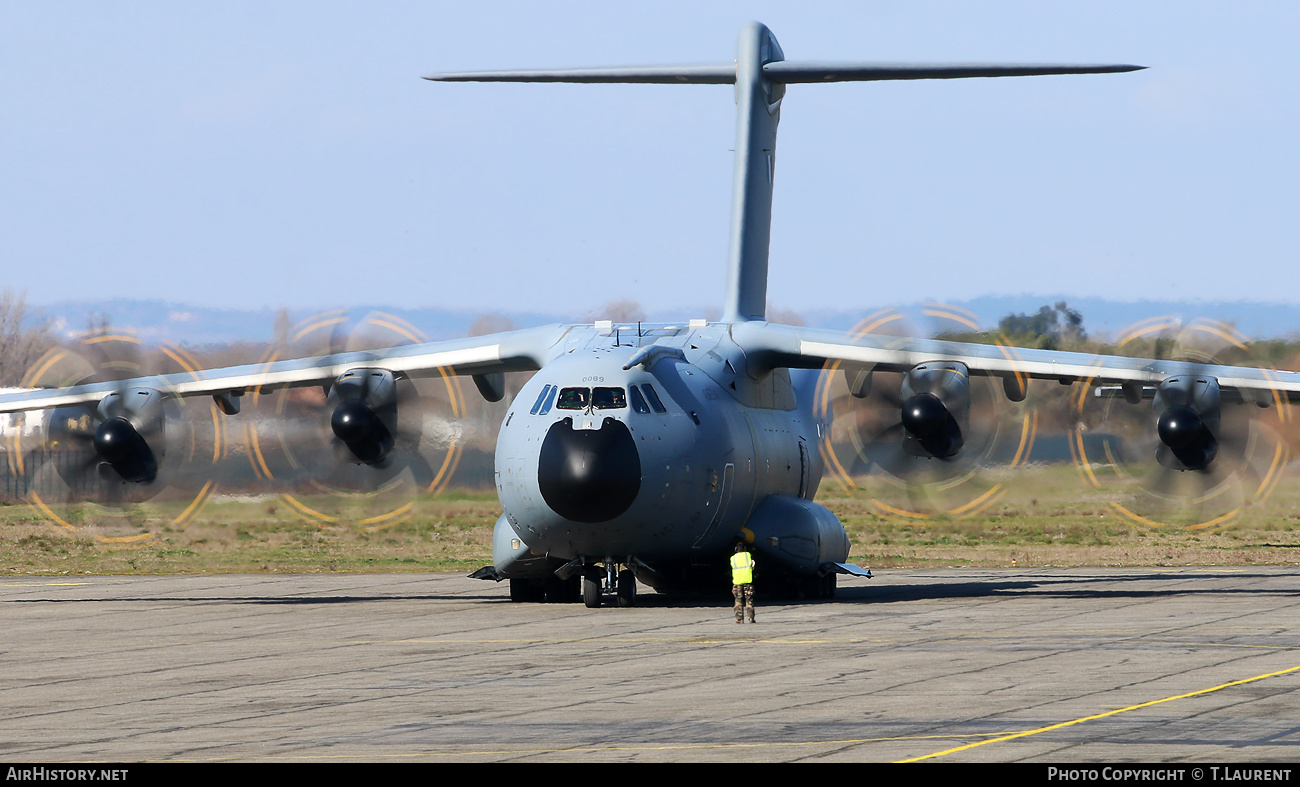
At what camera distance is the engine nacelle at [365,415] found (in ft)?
83.6

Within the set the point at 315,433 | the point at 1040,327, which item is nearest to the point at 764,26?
the point at 315,433

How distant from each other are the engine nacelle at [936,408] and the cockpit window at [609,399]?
4102 mm

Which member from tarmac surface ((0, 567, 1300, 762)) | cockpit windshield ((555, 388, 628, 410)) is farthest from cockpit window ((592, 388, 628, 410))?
tarmac surface ((0, 567, 1300, 762))

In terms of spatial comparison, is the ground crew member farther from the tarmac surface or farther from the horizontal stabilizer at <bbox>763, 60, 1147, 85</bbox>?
the horizontal stabilizer at <bbox>763, 60, 1147, 85</bbox>

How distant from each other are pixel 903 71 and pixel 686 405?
7186 mm

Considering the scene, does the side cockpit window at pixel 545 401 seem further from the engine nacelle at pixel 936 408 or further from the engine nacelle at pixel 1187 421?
the engine nacelle at pixel 1187 421

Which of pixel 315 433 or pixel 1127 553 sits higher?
pixel 315 433

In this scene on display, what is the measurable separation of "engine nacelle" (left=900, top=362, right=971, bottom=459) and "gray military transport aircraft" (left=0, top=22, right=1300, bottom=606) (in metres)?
0.03

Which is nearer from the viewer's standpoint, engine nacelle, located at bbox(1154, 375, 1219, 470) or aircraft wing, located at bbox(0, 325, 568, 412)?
engine nacelle, located at bbox(1154, 375, 1219, 470)
